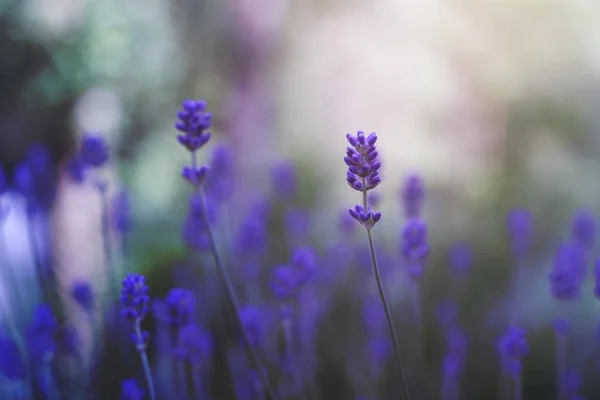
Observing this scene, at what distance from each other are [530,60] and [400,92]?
87cm

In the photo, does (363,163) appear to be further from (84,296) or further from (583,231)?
(583,231)

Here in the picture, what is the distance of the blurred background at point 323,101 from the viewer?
3645 mm

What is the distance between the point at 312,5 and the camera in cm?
460

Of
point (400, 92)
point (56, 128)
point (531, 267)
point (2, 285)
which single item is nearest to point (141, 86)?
point (56, 128)

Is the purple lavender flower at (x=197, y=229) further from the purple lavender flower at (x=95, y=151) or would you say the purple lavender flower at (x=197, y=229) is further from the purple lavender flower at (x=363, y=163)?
the purple lavender flower at (x=363, y=163)

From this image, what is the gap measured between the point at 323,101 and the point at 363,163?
3.54 meters

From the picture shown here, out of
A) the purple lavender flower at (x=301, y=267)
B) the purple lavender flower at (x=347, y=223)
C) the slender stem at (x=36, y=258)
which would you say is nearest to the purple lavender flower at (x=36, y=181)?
the slender stem at (x=36, y=258)

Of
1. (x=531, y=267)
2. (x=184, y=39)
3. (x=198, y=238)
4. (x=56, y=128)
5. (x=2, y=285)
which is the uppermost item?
(x=184, y=39)

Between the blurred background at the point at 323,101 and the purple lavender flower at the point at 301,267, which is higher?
the blurred background at the point at 323,101

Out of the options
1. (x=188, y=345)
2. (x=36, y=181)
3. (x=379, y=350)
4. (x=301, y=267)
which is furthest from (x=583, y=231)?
(x=36, y=181)

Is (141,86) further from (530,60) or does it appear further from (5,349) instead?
(5,349)

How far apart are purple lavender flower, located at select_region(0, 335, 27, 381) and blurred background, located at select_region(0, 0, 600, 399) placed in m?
1.43

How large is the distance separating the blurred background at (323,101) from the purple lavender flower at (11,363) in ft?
4.71

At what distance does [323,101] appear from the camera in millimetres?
4430
